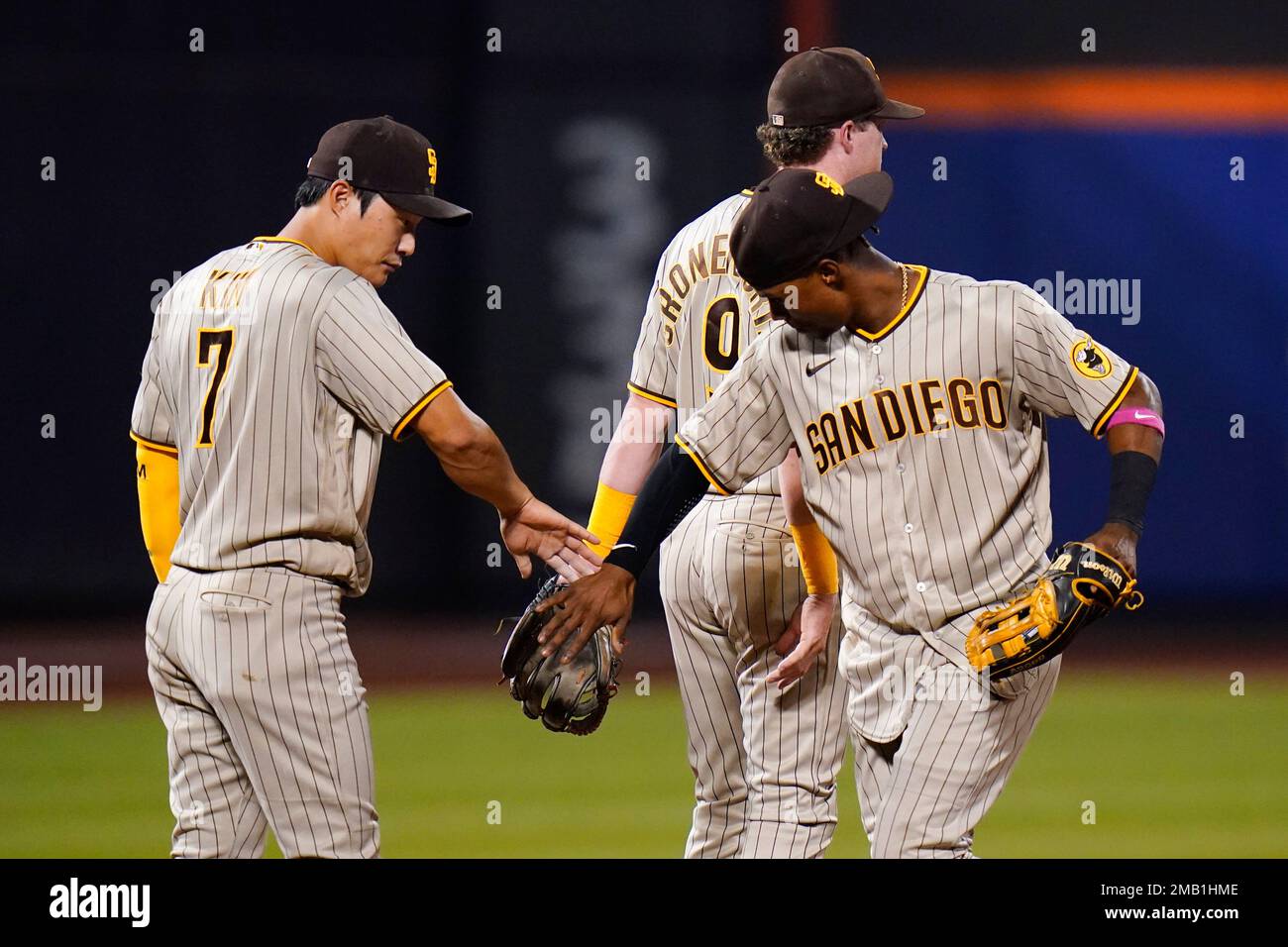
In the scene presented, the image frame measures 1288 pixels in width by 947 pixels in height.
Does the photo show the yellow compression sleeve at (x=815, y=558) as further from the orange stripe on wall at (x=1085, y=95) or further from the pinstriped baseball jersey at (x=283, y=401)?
the orange stripe on wall at (x=1085, y=95)

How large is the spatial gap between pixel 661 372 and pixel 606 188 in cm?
571

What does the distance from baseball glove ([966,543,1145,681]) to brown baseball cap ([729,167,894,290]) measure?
2.35ft

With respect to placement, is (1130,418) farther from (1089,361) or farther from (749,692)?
(749,692)

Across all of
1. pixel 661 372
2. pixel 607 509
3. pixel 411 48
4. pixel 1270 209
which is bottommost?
pixel 607 509

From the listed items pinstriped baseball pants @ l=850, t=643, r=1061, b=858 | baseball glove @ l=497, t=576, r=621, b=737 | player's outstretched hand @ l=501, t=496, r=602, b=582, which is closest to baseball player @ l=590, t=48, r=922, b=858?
player's outstretched hand @ l=501, t=496, r=602, b=582

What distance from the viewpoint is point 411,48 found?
33.0 ft

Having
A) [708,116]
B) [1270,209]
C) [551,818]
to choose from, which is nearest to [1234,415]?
[1270,209]

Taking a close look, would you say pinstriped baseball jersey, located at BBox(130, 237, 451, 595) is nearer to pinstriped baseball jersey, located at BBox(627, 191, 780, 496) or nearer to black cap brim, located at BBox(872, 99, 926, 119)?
pinstriped baseball jersey, located at BBox(627, 191, 780, 496)

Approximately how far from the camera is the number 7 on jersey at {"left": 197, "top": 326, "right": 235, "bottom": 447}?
11.0ft

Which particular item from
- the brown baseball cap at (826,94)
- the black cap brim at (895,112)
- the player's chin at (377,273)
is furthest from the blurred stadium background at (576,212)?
the player's chin at (377,273)

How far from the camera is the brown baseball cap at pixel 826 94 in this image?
391cm

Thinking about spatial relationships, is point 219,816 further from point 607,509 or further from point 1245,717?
point 1245,717

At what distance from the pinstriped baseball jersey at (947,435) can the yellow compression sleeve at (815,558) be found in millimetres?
444

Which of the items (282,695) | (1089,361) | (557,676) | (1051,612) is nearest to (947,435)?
(1089,361)
